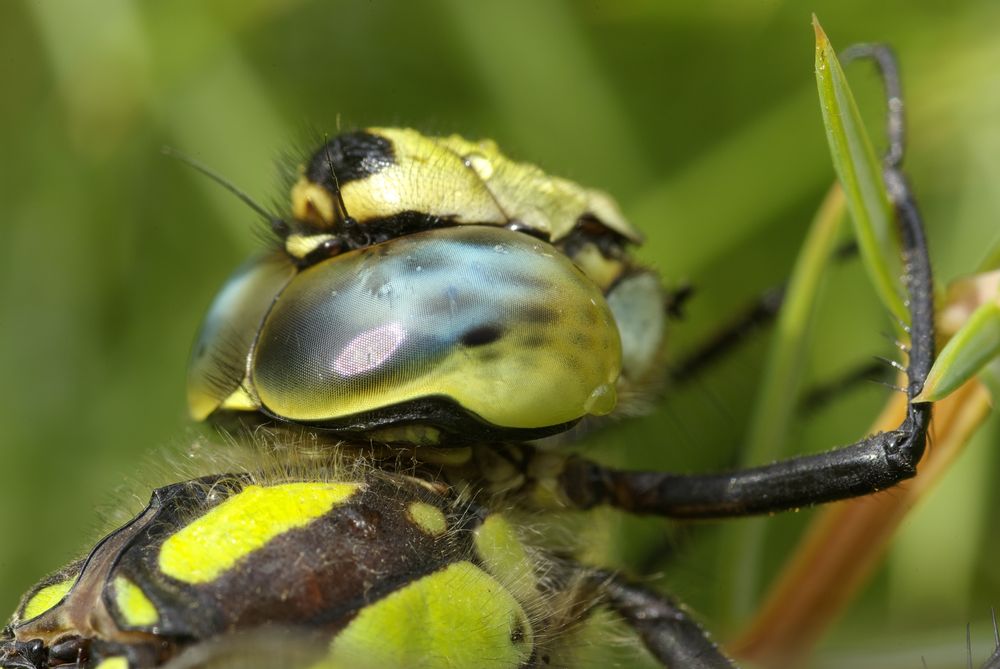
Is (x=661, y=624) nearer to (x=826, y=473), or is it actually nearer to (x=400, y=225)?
(x=826, y=473)

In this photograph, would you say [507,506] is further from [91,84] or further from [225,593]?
[91,84]

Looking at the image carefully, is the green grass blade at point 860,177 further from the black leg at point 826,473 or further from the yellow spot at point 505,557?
the yellow spot at point 505,557

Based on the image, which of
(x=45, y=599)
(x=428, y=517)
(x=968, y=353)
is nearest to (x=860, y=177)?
(x=968, y=353)

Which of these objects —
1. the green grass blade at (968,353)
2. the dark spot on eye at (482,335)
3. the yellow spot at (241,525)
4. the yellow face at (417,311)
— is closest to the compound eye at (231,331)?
the yellow face at (417,311)

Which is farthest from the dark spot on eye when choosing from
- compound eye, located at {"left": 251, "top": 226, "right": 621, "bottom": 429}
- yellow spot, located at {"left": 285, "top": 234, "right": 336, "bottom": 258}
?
yellow spot, located at {"left": 285, "top": 234, "right": 336, "bottom": 258}

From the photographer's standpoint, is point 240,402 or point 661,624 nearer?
point 240,402

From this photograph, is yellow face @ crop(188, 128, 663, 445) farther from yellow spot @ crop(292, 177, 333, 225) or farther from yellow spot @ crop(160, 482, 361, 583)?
yellow spot @ crop(160, 482, 361, 583)
